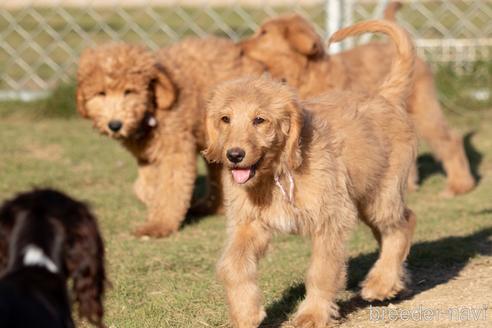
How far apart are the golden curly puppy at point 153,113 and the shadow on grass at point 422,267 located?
4.78ft

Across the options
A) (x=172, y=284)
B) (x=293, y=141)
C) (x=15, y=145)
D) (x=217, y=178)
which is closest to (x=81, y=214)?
(x=293, y=141)

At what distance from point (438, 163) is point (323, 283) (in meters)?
4.80

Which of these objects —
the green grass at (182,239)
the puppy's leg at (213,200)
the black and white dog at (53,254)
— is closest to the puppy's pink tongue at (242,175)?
the green grass at (182,239)

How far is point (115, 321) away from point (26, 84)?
7.25 m

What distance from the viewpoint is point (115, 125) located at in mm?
6328

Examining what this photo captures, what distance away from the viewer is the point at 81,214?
312 centimetres

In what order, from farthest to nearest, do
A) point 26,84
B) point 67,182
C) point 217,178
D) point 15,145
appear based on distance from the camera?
point 26,84 < point 15,145 < point 67,182 < point 217,178

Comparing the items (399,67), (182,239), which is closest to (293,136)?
Answer: (399,67)

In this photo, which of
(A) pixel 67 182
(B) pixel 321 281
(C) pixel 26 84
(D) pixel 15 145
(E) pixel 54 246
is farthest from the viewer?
(C) pixel 26 84

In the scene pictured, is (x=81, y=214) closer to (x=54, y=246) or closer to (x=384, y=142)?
(x=54, y=246)

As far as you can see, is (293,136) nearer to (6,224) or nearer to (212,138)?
(212,138)

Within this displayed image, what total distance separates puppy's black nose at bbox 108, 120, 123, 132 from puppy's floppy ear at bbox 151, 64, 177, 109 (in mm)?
343

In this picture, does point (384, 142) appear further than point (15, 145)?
No

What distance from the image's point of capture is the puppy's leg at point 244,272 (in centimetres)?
421
